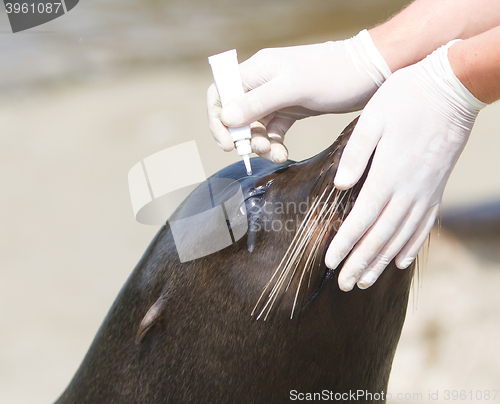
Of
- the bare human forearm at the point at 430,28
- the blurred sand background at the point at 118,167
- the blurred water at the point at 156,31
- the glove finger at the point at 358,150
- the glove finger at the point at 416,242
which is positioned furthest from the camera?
the blurred water at the point at 156,31

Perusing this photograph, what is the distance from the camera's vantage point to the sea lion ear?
1160 millimetres

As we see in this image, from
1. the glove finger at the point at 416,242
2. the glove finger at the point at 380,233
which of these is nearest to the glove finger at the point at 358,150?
the glove finger at the point at 380,233

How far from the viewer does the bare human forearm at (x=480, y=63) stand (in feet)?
3.39

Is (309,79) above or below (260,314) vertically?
above

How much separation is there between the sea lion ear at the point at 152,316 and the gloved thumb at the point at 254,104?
1.54ft

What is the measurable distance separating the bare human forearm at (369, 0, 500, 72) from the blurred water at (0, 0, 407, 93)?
4.44 meters

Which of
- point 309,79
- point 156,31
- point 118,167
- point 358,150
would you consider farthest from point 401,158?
point 156,31

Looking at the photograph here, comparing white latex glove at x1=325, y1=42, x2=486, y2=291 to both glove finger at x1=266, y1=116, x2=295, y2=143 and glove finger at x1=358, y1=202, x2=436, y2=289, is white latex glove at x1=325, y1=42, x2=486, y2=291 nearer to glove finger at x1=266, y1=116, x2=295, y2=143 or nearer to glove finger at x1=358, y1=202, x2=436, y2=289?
glove finger at x1=358, y1=202, x2=436, y2=289

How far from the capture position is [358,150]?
3.48 ft

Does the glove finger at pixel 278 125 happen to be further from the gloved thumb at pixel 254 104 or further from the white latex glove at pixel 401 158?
the white latex glove at pixel 401 158

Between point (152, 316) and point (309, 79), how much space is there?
737mm

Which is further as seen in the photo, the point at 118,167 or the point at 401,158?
the point at 118,167

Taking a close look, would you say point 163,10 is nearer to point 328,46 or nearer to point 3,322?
point 3,322

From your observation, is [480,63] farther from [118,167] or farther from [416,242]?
[118,167]
